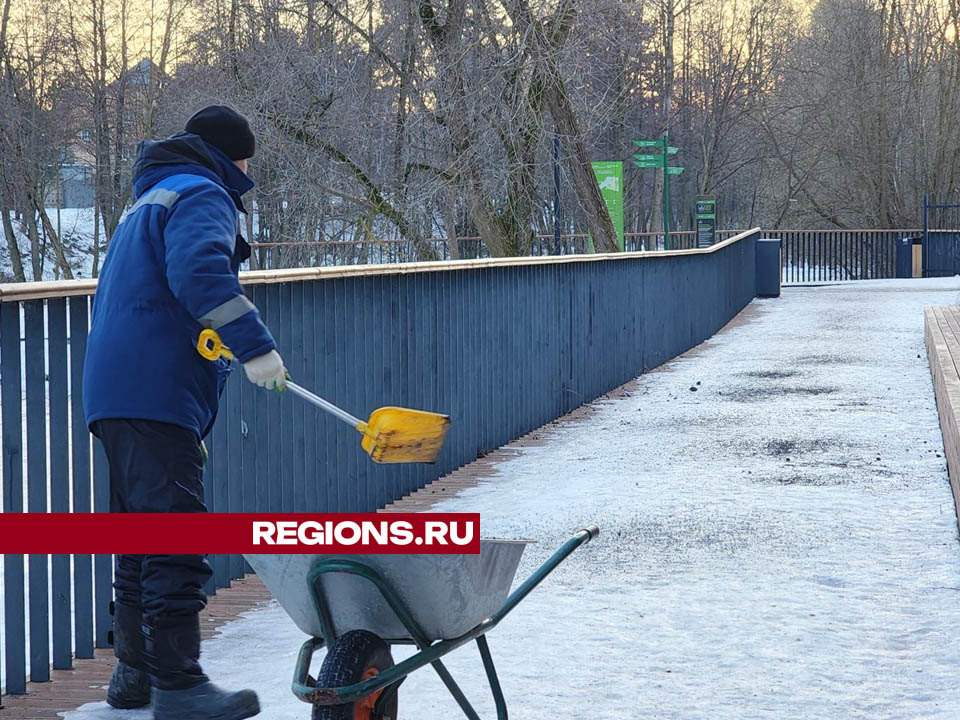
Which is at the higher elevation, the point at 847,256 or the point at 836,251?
the point at 836,251

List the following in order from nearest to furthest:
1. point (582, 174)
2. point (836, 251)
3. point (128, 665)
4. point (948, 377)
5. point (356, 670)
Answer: point (356, 670) < point (128, 665) < point (948, 377) < point (582, 174) < point (836, 251)

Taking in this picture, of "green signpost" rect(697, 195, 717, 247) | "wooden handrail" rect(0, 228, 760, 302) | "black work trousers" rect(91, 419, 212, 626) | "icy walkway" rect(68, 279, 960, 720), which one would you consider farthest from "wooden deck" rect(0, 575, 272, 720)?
"green signpost" rect(697, 195, 717, 247)

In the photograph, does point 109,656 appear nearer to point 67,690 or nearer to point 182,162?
point 67,690

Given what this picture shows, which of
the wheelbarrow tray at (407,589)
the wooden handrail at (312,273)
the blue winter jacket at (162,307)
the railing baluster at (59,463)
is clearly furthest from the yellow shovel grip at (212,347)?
the railing baluster at (59,463)

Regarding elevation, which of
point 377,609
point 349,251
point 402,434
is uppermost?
point 349,251

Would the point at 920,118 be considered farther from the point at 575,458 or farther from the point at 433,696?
the point at 433,696

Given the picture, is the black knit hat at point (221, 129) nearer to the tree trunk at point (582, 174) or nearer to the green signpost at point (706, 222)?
the tree trunk at point (582, 174)

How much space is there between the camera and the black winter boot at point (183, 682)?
4000 mm

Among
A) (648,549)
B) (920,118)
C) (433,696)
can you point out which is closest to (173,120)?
(648,549)

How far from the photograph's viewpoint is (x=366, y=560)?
343cm

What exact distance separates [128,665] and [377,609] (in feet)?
3.68

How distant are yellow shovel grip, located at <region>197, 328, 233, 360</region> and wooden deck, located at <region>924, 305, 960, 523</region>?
4.40m

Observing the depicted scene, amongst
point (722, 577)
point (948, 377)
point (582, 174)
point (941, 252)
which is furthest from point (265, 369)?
point (941, 252)

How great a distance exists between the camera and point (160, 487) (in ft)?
13.1
